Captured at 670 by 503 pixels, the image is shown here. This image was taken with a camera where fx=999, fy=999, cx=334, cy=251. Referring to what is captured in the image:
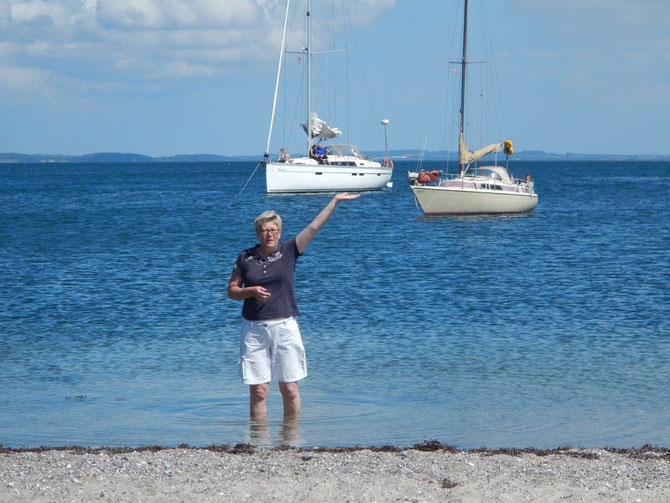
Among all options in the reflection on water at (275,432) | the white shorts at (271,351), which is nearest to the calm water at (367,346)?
the reflection on water at (275,432)

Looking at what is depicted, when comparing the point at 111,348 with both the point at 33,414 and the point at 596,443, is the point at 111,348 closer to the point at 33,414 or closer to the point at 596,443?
the point at 33,414

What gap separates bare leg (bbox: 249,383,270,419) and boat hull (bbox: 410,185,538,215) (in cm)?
3501

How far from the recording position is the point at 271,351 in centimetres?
864

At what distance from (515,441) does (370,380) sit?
3.08m

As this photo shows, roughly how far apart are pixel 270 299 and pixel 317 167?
179ft

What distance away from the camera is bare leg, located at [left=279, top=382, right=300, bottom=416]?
8984 millimetres

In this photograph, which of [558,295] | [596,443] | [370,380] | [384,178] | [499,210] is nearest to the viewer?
[596,443]

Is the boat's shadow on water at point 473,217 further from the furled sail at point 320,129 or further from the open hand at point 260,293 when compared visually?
the open hand at point 260,293

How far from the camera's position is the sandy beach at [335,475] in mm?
6879

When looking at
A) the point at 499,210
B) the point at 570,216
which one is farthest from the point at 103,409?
the point at 570,216

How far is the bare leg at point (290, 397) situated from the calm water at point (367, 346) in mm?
244

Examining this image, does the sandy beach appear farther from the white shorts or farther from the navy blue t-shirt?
the navy blue t-shirt

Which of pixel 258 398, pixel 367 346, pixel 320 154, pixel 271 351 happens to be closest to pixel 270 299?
pixel 271 351

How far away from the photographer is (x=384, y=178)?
70438mm
